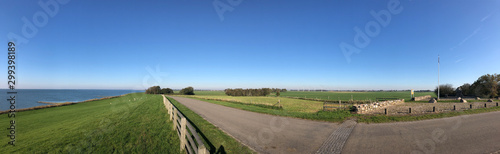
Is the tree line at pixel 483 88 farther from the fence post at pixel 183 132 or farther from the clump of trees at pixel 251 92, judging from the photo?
the clump of trees at pixel 251 92

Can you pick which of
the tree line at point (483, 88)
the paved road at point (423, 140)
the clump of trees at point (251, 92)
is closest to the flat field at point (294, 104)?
the paved road at point (423, 140)

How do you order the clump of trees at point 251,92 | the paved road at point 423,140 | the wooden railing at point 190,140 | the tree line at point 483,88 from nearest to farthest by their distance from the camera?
the wooden railing at point 190,140 < the paved road at point 423,140 < the tree line at point 483,88 < the clump of trees at point 251,92

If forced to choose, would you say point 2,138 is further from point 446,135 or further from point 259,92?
point 259,92

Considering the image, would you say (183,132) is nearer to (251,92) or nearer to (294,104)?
(294,104)

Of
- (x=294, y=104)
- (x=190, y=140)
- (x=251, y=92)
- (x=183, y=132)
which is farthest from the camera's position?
(x=251, y=92)

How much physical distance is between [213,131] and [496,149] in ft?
36.3

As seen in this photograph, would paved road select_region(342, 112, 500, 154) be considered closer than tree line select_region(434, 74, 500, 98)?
Yes

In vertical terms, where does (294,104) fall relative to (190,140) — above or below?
below

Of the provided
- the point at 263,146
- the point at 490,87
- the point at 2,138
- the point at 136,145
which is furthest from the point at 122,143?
the point at 490,87

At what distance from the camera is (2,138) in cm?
1031

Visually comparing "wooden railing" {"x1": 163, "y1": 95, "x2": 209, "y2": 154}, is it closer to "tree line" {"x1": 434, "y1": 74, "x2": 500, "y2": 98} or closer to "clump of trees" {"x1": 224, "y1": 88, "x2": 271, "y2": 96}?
"tree line" {"x1": 434, "y1": 74, "x2": 500, "y2": 98}

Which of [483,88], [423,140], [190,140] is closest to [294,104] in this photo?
[423,140]

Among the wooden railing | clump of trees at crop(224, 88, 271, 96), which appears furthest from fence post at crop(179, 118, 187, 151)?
clump of trees at crop(224, 88, 271, 96)

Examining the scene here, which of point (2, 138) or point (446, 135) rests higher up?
point (446, 135)
